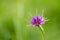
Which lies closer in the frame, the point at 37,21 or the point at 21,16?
the point at 37,21

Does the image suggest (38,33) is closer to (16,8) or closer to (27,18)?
(27,18)

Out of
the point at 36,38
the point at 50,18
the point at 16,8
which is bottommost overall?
the point at 36,38

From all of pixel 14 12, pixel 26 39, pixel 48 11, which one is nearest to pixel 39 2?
pixel 48 11

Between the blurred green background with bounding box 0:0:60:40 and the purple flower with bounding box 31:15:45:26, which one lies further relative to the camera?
the blurred green background with bounding box 0:0:60:40

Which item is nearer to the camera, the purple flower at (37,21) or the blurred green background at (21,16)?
the purple flower at (37,21)

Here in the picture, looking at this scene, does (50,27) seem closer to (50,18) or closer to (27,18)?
(50,18)

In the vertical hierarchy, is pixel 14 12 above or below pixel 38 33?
above

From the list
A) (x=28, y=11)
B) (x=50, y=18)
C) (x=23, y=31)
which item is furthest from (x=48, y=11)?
(x=23, y=31)
